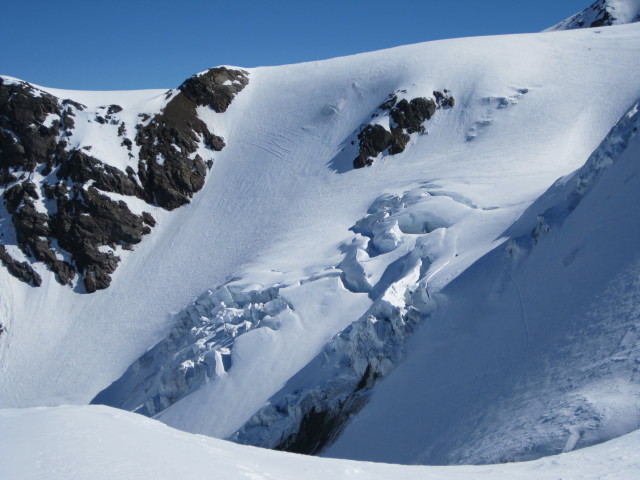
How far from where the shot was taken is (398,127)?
37.5m

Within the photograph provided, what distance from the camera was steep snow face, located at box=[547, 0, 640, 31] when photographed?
66375mm

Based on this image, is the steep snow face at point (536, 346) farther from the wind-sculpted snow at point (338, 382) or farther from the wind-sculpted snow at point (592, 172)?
the wind-sculpted snow at point (338, 382)

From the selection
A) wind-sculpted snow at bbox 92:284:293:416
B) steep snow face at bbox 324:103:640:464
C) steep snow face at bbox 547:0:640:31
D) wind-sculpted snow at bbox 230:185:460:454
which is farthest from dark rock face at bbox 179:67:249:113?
steep snow face at bbox 547:0:640:31

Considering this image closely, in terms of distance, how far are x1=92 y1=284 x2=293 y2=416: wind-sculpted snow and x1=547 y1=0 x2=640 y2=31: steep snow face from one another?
5743 centimetres

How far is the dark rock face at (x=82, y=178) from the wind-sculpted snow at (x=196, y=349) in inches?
383

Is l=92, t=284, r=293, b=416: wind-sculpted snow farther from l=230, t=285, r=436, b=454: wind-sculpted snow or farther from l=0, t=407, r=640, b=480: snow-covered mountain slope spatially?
l=0, t=407, r=640, b=480: snow-covered mountain slope

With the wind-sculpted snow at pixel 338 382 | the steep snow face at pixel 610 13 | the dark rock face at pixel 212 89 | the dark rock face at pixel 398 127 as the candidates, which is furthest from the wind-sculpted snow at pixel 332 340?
the steep snow face at pixel 610 13

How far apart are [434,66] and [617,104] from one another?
12035 millimetres

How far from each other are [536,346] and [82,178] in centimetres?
3238

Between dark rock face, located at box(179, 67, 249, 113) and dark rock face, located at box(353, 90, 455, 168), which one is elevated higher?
dark rock face, located at box(179, 67, 249, 113)

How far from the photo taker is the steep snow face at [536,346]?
1035cm

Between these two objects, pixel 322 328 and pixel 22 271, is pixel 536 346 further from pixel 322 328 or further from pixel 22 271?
pixel 22 271

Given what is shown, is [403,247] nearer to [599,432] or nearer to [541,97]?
[599,432]

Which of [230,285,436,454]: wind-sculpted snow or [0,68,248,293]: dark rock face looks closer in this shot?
[230,285,436,454]: wind-sculpted snow
